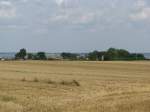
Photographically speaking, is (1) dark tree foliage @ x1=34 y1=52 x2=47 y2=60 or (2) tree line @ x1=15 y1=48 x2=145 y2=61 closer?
(2) tree line @ x1=15 y1=48 x2=145 y2=61

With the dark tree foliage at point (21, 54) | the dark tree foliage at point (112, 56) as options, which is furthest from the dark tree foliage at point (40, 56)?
the dark tree foliage at point (112, 56)

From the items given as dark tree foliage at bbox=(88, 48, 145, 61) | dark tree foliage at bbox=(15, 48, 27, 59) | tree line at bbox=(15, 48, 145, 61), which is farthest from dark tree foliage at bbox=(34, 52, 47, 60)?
dark tree foliage at bbox=(88, 48, 145, 61)

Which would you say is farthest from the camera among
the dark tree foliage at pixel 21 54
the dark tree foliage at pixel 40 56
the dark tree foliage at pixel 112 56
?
the dark tree foliage at pixel 21 54

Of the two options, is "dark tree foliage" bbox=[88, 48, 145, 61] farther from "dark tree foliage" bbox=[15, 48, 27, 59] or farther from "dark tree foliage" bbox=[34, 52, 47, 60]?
"dark tree foliage" bbox=[15, 48, 27, 59]

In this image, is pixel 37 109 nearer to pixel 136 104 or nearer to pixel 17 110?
pixel 17 110

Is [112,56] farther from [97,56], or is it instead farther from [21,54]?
[21,54]

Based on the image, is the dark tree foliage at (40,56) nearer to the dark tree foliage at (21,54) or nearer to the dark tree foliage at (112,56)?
the dark tree foliage at (21,54)

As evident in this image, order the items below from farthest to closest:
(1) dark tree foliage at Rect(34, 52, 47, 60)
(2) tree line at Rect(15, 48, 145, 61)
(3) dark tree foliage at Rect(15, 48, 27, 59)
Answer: (3) dark tree foliage at Rect(15, 48, 27, 59), (1) dark tree foliage at Rect(34, 52, 47, 60), (2) tree line at Rect(15, 48, 145, 61)

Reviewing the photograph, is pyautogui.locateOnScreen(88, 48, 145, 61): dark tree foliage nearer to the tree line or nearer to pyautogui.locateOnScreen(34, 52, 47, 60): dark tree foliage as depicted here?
the tree line

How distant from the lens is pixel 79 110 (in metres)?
14.8

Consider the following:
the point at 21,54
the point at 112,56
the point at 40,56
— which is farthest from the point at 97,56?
the point at 21,54

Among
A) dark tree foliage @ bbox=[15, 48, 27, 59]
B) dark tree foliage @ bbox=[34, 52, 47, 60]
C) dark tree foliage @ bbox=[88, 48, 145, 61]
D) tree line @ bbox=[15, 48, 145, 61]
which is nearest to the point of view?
dark tree foliage @ bbox=[88, 48, 145, 61]

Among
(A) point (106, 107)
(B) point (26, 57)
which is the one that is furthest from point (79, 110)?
(B) point (26, 57)

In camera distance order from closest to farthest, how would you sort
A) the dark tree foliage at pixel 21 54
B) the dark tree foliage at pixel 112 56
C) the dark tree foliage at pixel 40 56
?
1. the dark tree foliage at pixel 112 56
2. the dark tree foliage at pixel 40 56
3. the dark tree foliage at pixel 21 54
